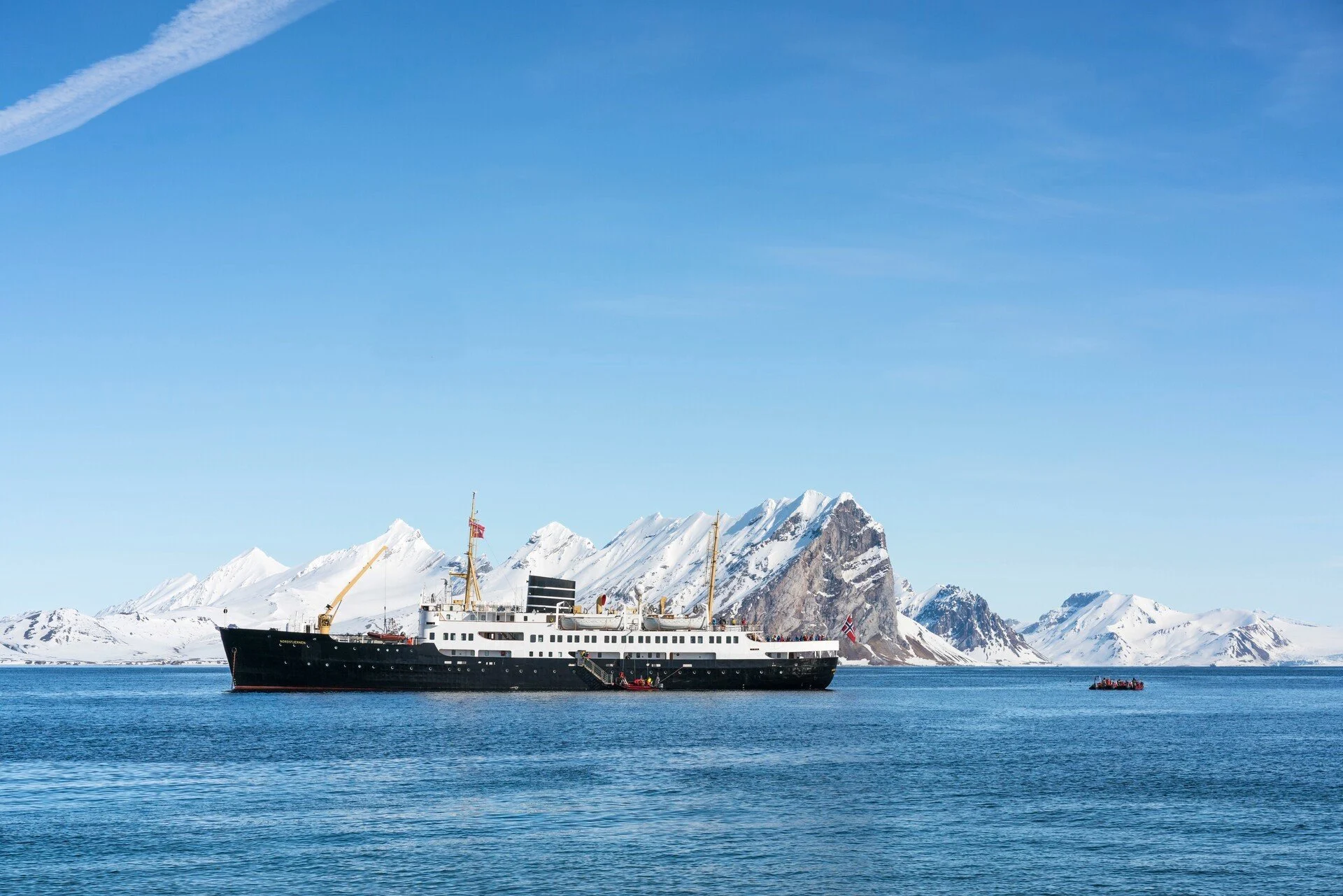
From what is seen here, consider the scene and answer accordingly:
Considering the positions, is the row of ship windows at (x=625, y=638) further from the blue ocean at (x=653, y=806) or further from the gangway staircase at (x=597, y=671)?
the blue ocean at (x=653, y=806)

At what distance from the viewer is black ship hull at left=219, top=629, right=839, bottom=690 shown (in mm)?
129000

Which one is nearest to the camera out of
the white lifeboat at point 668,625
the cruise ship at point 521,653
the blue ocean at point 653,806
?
the blue ocean at point 653,806

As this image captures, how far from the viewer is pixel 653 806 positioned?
56719mm

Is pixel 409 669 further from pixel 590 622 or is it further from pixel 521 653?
pixel 590 622

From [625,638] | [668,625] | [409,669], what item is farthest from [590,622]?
[409,669]

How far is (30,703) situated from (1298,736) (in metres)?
132

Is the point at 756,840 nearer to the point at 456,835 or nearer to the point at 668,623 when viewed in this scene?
the point at 456,835

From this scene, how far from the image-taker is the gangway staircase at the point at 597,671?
439ft

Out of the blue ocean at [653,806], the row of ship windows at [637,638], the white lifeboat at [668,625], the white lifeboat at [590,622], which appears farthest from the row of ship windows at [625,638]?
the blue ocean at [653,806]

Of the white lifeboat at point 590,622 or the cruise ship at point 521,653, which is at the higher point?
the white lifeboat at point 590,622

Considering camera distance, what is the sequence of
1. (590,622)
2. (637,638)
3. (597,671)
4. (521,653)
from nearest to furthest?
(521,653) → (597,671) → (637,638) → (590,622)

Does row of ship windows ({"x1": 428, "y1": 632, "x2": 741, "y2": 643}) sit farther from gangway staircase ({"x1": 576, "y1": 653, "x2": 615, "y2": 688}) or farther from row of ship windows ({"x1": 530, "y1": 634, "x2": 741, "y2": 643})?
gangway staircase ({"x1": 576, "y1": 653, "x2": 615, "y2": 688})

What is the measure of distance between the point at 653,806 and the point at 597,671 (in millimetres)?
78471

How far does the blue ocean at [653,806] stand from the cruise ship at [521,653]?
2264cm
